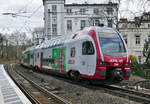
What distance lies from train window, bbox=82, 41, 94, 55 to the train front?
0.51m

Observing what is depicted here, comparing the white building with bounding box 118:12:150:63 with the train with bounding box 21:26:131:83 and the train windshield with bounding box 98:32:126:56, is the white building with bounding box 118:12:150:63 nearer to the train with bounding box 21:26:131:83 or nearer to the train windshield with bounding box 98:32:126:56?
the train with bounding box 21:26:131:83

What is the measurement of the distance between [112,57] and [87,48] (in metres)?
1.53

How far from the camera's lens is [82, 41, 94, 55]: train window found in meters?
12.0

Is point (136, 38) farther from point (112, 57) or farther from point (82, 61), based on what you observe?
point (112, 57)

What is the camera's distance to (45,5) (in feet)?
158

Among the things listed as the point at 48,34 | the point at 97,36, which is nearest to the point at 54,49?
the point at 97,36

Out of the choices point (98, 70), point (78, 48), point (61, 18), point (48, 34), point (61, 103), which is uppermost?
point (61, 18)

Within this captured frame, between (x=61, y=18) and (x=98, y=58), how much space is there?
37697mm

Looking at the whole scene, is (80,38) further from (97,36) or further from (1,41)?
(1,41)

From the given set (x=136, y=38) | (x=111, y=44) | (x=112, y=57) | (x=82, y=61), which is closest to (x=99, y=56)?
(x=112, y=57)

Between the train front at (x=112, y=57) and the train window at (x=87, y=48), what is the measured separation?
51cm

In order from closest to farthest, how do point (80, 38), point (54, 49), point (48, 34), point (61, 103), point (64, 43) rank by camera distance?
point (61, 103) < point (80, 38) < point (64, 43) < point (54, 49) < point (48, 34)

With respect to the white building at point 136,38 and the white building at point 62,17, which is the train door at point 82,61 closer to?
the white building at point 136,38

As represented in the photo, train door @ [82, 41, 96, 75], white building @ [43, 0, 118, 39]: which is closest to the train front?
train door @ [82, 41, 96, 75]
